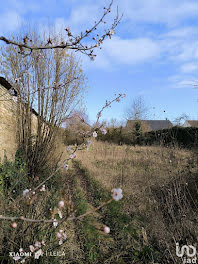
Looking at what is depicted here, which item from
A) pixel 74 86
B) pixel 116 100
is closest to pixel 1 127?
pixel 74 86

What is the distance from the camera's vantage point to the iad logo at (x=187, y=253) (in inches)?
80.8

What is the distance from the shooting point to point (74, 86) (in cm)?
673

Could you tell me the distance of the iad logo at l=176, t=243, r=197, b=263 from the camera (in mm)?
2053

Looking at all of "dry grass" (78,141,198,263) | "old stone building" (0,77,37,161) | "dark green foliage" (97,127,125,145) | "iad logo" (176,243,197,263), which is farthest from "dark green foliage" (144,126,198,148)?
"dark green foliage" (97,127,125,145)

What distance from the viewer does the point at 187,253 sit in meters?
2.14

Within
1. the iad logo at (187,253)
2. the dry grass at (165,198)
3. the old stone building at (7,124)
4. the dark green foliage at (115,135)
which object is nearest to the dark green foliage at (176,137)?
the dry grass at (165,198)

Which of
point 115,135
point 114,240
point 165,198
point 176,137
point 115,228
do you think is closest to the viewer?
point 114,240

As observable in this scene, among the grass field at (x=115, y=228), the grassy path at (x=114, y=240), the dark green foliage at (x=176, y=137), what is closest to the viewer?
the grass field at (x=115, y=228)

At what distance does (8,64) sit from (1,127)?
203cm

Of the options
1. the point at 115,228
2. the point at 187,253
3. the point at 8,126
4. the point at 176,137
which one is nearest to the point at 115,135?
the point at 176,137

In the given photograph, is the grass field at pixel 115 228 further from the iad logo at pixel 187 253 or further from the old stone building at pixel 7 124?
the old stone building at pixel 7 124

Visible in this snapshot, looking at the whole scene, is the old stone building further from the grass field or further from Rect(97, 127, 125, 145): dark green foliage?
Rect(97, 127, 125, 145): dark green foliage

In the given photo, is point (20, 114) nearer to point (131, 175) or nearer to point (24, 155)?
point (24, 155)

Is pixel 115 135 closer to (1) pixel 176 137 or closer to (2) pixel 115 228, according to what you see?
(1) pixel 176 137
